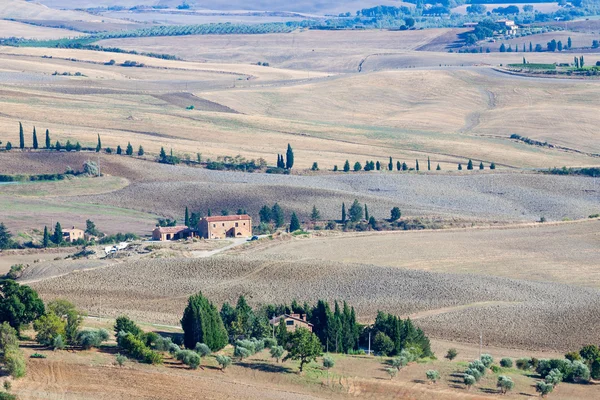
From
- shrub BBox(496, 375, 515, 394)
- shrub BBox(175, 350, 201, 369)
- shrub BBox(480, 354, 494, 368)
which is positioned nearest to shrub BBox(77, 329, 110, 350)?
shrub BBox(175, 350, 201, 369)

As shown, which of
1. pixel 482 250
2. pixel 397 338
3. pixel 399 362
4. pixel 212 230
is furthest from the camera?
pixel 212 230

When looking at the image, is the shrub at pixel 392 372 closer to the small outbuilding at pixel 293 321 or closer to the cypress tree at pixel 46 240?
the small outbuilding at pixel 293 321

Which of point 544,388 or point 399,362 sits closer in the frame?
point 544,388

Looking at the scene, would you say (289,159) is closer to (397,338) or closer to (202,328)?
(397,338)

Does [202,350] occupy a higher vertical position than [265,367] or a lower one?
higher

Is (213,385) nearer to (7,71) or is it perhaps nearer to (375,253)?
(375,253)

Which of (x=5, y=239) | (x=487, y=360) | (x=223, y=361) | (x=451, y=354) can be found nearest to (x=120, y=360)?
(x=223, y=361)
